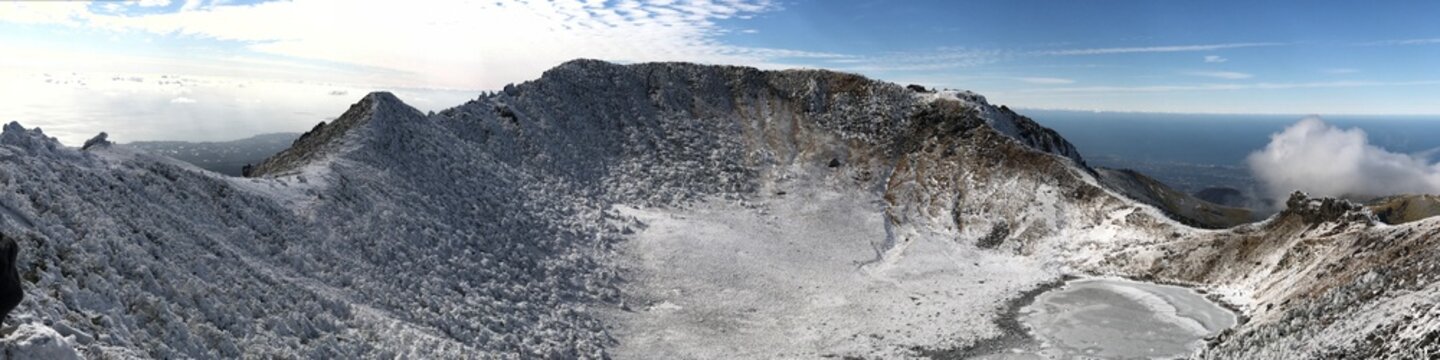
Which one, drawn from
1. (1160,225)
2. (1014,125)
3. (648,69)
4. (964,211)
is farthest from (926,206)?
(648,69)

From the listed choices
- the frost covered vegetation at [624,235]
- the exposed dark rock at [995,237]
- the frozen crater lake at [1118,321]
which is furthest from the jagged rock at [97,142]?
the exposed dark rock at [995,237]

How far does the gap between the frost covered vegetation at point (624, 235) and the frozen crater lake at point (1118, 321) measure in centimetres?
192

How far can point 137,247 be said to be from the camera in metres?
20.4

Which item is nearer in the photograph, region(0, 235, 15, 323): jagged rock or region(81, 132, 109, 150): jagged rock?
region(0, 235, 15, 323): jagged rock

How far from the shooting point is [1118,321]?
3444cm

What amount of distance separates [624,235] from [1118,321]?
85.0 feet

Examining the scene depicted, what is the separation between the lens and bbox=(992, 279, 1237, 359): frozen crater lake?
1200 inches

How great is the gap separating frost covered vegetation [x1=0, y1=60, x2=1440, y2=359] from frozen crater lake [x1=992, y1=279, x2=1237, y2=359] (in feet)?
6.29

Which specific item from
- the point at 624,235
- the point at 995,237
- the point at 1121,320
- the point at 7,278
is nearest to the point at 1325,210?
the point at 1121,320

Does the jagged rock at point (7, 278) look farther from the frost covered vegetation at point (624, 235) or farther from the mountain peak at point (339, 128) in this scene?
the mountain peak at point (339, 128)

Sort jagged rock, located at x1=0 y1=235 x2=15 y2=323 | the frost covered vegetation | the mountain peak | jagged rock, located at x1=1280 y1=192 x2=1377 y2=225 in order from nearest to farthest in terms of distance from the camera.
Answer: jagged rock, located at x1=0 y1=235 x2=15 y2=323 → the frost covered vegetation → jagged rock, located at x1=1280 y1=192 x2=1377 y2=225 → the mountain peak

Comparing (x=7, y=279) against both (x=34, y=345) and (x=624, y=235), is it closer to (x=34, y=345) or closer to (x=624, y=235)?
(x=34, y=345)

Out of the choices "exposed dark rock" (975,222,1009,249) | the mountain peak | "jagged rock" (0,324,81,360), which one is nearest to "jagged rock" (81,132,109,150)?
the mountain peak

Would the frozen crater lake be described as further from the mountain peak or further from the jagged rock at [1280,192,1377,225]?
the mountain peak
